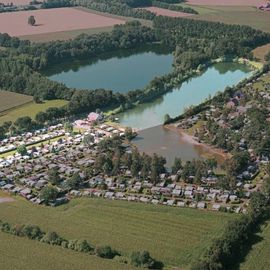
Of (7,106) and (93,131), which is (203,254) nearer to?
(93,131)

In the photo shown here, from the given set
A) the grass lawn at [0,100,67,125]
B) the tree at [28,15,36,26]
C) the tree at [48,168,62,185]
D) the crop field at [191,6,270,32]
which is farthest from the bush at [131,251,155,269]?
the tree at [28,15,36,26]

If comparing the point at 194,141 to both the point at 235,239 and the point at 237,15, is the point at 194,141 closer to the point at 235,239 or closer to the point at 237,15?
the point at 235,239

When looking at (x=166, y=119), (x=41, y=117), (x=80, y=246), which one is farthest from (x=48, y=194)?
(x=166, y=119)

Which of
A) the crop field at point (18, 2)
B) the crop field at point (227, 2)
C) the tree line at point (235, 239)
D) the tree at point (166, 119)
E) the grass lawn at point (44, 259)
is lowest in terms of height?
the grass lawn at point (44, 259)

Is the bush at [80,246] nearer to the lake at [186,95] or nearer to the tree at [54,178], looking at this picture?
the tree at [54,178]

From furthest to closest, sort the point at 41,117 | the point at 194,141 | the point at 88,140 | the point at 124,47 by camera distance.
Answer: the point at 124,47, the point at 41,117, the point at 194,141, the point at 88,140

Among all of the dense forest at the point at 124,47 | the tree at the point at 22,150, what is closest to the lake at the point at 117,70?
the dense forest at the point at 124,47

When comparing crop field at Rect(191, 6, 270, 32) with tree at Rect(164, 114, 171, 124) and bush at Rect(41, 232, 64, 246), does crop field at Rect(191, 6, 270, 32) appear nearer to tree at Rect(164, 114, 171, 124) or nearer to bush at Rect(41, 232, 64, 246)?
tree at Rect(164, 114, 171, 124)
